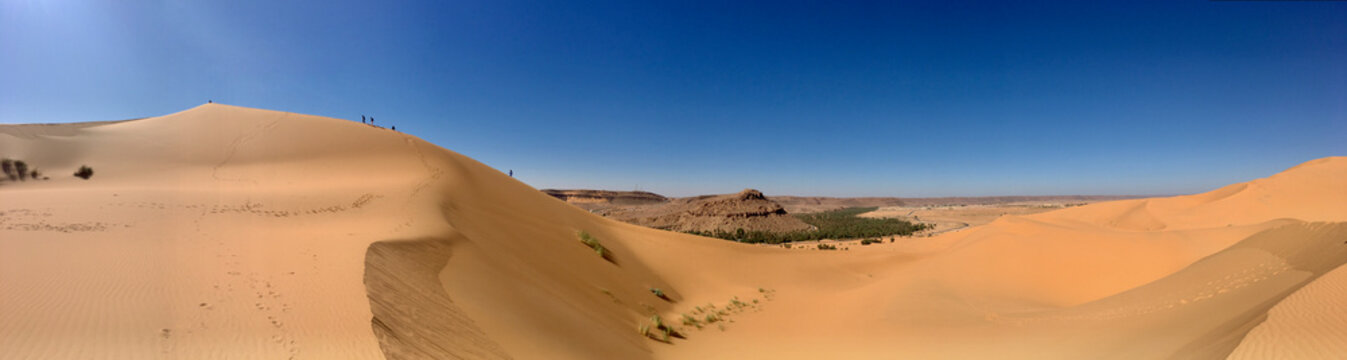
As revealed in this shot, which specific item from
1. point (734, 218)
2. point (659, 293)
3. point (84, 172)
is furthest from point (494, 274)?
point (734, 218)

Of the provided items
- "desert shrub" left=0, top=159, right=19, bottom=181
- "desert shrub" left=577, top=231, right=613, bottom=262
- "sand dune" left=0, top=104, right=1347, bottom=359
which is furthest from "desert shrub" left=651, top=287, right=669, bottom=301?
"desert shrub" left=0, top=159, right=19, bottom=181

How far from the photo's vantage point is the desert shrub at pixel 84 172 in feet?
47.7

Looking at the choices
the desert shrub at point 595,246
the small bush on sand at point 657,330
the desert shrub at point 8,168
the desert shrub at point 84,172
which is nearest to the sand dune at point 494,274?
the small bush on sand at point 657,330

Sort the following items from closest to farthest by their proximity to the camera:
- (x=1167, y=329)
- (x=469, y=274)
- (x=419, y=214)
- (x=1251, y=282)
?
(x=1167, y=329), (x=1251, y=282), (x=469, y=274), (x=419, y=214)

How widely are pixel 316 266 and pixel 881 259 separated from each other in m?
21.0

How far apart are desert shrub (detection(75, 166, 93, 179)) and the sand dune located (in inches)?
17.5

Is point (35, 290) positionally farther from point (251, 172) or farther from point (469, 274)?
point (251, 172)

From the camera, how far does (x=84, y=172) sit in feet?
48.4

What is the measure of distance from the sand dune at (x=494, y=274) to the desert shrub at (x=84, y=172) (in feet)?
1.46

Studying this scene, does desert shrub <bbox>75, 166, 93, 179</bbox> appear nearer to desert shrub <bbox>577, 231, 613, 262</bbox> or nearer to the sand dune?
the sand dune

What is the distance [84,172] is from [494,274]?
716 inches

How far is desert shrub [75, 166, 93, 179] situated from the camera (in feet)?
47.7

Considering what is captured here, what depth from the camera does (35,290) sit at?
4820 mm

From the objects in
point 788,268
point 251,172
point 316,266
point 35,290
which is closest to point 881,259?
point 788,268
